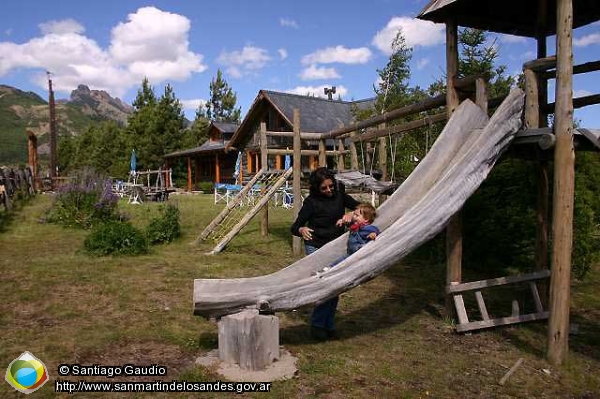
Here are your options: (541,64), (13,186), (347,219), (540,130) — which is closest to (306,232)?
(347,219)

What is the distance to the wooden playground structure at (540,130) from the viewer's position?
409 cm

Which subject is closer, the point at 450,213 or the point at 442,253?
the point at 450,213

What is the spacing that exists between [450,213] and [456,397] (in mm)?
1554

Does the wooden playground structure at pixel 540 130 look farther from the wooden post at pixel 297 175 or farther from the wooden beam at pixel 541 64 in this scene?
the wooden post at pixel 297 175

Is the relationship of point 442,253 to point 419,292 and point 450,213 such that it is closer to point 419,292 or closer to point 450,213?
point 419,292

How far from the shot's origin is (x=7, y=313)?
5355 millimetres

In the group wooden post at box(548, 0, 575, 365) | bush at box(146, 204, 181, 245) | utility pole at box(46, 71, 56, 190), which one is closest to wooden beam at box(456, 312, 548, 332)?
wooden post at box(548, 0, 575, 365)

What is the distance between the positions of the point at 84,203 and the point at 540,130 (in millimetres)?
11737

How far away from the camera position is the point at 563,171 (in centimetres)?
407

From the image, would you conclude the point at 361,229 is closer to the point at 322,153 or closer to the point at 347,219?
the point at 347,219

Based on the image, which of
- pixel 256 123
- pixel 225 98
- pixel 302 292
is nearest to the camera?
pixel 302 292

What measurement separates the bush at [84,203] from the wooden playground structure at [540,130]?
8254mm

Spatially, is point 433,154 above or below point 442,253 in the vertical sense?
above

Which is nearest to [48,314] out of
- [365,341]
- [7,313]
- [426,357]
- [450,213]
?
[7,313]
